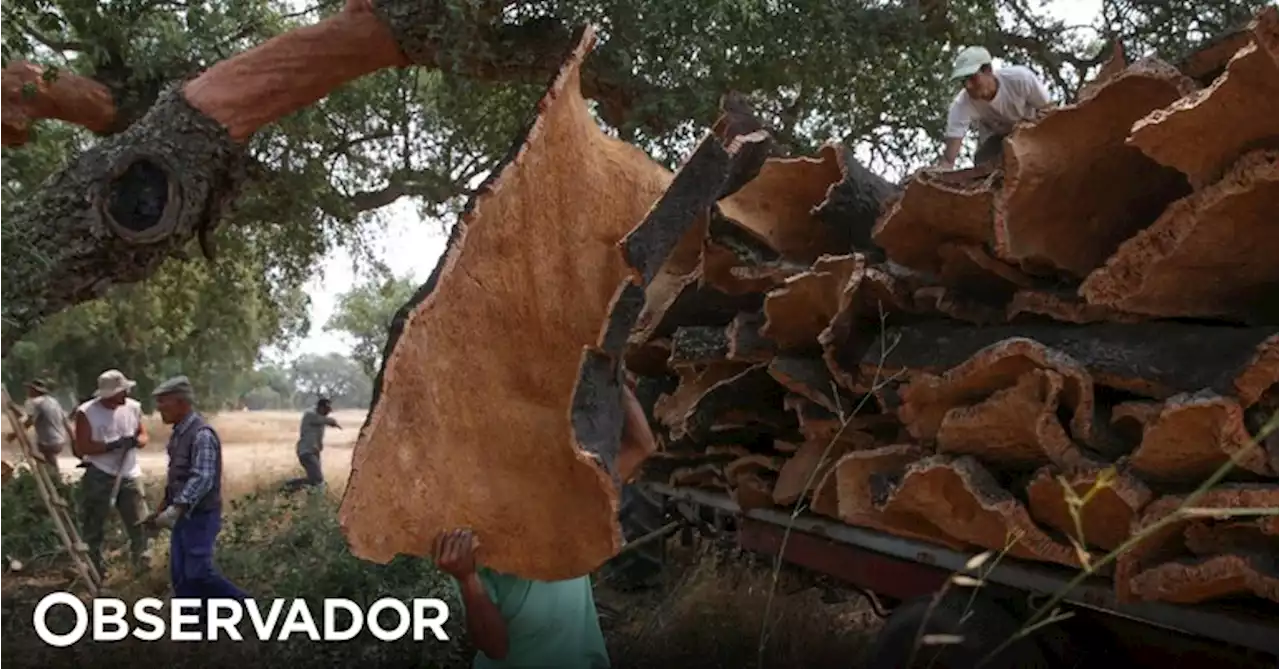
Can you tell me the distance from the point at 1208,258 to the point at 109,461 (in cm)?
941

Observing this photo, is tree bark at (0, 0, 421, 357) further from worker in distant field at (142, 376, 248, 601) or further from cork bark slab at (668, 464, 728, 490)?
cork bark slab at (668, 464, 728, 490)

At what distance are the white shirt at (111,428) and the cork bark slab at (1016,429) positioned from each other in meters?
8.47

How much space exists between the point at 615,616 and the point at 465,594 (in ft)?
15.8

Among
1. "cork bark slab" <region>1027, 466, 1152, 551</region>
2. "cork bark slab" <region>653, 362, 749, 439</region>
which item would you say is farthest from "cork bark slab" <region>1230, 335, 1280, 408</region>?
"cork bark slab" <region>653, 362, 749, 439</region>

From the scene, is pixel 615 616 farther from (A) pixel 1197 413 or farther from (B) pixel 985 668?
(A) pixel 1197 413

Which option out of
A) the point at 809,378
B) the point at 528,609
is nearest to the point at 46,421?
the point at 809,378

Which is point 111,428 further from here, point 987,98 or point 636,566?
point 987,98

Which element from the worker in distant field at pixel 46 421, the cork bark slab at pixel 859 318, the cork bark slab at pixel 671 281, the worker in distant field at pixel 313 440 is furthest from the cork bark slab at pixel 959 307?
the worker in distant field at pixel 313 440

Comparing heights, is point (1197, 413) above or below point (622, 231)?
below

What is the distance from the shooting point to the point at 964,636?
137 inches

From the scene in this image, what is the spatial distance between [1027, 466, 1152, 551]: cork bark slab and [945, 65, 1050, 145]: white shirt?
121 inches

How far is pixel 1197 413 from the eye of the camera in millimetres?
2580

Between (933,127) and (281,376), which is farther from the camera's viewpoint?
(281,376)

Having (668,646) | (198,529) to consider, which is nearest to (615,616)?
(668,646)
